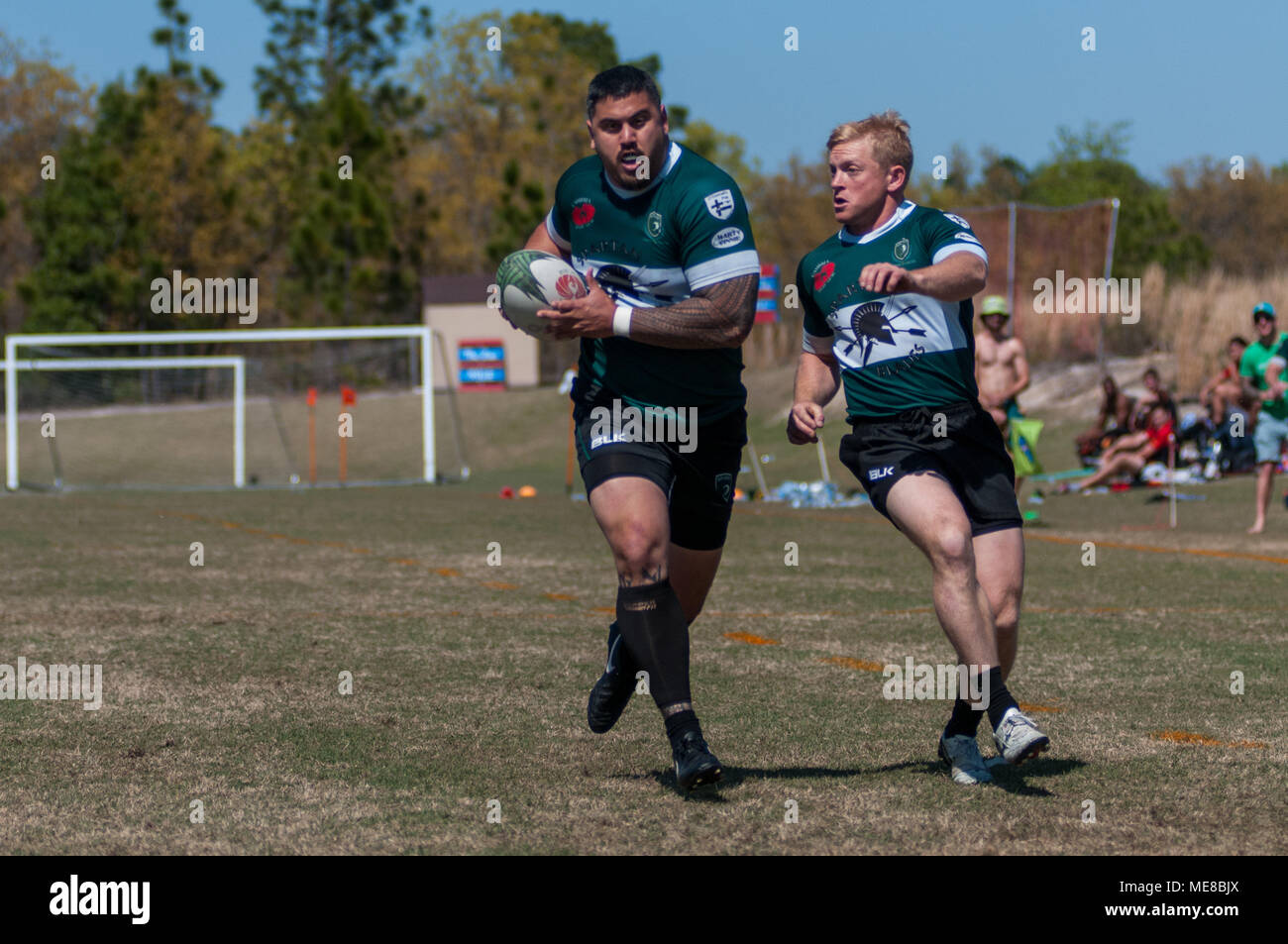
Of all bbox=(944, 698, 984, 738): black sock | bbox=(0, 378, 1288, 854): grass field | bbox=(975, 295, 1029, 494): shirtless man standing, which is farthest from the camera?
bbox=(975, 295, 1029, 494): shirtless man standing

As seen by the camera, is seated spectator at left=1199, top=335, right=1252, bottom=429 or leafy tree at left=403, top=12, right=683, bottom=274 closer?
seated spectator at left=1199, top=335, right=1252, bottom=429

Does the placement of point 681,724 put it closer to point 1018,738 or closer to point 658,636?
point 658,636

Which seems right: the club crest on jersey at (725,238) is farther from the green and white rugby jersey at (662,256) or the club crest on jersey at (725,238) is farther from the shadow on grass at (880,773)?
the shadow on grass at (880,773)

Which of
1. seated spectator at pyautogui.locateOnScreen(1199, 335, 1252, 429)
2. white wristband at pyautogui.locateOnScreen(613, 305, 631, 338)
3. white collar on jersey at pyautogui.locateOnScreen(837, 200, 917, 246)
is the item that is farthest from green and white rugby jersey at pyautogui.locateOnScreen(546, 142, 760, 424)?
seated spectator at pyautogui.locateOnScreen(1199, 335, 1252, 429)

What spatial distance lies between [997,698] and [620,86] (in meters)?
2.23

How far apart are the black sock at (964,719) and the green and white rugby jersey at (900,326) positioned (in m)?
0.99

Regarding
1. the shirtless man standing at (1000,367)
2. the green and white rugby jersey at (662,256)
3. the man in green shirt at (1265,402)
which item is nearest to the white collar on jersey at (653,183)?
the green and white rugby jersey at (662,256)

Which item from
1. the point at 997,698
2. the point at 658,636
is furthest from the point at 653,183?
the point at 997,698

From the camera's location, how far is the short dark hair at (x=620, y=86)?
16.4ft

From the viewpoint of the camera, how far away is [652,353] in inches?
205

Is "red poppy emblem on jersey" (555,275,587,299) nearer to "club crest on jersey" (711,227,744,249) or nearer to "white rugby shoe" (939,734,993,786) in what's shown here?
"club crest on jersey" (711,227,744,249)

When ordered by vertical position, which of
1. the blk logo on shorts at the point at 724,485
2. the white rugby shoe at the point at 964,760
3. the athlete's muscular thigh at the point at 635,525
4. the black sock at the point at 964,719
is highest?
the blk logo on shorts at the point at 724,485

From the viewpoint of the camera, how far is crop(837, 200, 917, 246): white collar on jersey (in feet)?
17.9
